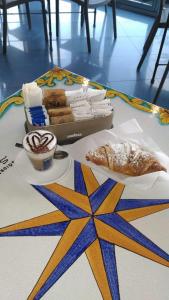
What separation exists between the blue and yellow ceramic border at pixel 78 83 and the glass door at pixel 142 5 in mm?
3040

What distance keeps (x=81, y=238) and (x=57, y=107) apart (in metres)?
0.54

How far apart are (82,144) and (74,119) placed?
10 centimetres

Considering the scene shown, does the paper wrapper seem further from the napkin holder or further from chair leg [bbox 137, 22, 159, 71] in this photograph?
chair leg [bbox 137, 22, 159, 71]

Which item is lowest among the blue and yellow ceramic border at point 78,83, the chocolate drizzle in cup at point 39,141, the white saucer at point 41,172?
the white saucer at point 41,172

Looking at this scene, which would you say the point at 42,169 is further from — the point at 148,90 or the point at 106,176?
the point at 148,90

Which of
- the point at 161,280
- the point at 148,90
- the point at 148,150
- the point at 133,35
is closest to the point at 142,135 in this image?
the point at 148,150

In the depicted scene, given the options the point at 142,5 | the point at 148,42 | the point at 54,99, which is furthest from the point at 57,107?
the point at 142,5

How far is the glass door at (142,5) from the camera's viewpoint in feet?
13.0

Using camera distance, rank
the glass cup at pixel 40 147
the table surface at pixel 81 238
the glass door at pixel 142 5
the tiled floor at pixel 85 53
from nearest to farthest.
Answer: the table surface at pixel 81 238
the glass cup at pixel 40 147
the tiled floor at pixel 85 53
the glass door at pixel 142 5

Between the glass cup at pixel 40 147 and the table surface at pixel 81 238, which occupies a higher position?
the glass cup at pixel 40 147

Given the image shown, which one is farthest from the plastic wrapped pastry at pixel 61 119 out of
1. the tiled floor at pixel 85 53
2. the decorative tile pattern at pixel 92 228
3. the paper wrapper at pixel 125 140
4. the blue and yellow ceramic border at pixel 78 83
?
the tiled floor at pixel 85 53

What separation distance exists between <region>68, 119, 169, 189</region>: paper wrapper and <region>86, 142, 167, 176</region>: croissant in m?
0.02

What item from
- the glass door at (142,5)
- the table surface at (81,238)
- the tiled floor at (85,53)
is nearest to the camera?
the table surface at (81,238)

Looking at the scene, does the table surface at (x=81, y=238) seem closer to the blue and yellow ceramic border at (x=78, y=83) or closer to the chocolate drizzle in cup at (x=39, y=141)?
the chocolate drizzle in cup at (x=39, y=141)
